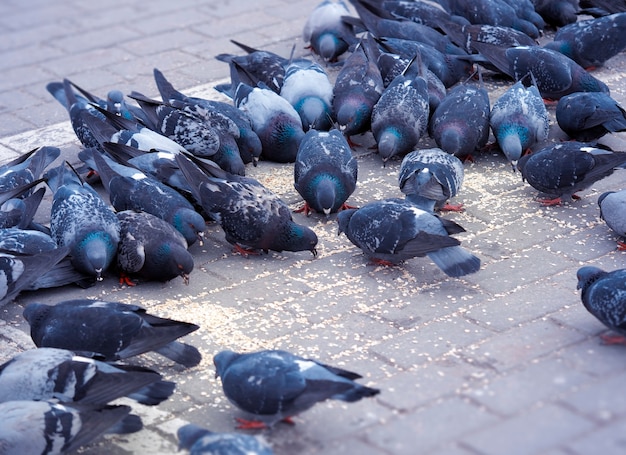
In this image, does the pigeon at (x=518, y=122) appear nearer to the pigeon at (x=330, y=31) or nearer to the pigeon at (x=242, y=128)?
the pigeon at (x=242, y=128)

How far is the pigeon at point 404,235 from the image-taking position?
15.4 feet

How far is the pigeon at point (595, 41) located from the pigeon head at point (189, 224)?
10.5 ft

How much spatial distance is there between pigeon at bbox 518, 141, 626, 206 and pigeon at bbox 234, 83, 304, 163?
1.43 m

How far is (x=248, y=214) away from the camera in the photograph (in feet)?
16.7

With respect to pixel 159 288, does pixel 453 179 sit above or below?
above

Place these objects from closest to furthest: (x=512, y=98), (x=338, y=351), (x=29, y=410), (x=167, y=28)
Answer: (x=29, y=410), (x=338, y=351), (x=512, y=98), (x=167, y=28)

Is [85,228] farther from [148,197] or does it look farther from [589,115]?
[589,115]

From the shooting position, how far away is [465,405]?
3754mm

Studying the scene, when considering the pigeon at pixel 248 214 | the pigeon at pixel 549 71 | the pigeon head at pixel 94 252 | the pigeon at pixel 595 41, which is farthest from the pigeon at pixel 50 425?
the pigeon at pixel 595 41

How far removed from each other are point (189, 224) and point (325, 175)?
30.3 inches

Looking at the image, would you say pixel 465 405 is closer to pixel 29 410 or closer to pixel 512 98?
pixel 29 410

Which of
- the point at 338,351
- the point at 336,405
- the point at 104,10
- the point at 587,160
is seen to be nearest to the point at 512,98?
the point at 587,160

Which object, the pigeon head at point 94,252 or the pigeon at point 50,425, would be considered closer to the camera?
the pigeon at point 50,425

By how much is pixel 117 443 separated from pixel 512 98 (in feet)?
11.1
